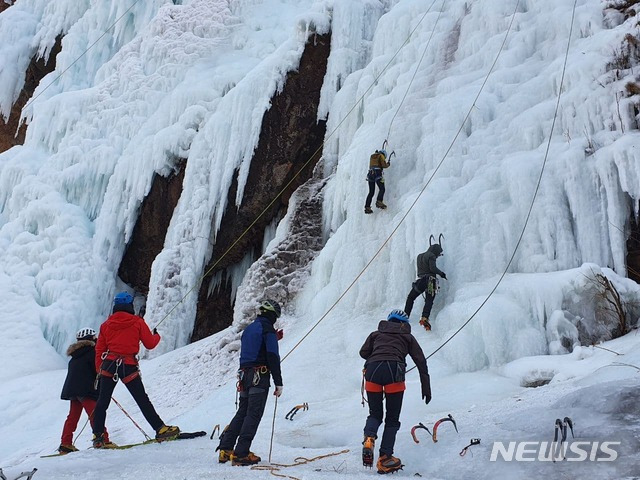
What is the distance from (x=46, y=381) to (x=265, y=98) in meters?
7.13

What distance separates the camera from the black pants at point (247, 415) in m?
4.79

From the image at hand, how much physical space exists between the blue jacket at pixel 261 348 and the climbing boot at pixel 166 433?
1.55 m

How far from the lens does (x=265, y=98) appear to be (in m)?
13.6

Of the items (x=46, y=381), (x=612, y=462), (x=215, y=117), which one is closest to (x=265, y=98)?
(x=215, y=117)

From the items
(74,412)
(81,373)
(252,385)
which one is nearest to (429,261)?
(252,385)

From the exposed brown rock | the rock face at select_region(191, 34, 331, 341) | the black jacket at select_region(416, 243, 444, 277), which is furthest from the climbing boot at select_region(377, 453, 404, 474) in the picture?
the exposed brown rock

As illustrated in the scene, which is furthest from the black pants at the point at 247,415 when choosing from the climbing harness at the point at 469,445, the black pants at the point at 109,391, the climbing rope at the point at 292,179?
the climbing rope at the point at 292,179

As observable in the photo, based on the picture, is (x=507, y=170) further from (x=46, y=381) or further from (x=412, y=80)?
(x=46, y=381)

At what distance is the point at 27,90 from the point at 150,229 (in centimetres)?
928

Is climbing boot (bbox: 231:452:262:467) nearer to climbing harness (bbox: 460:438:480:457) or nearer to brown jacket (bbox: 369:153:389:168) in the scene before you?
climbing harness (bbox: 460:438:480:457)

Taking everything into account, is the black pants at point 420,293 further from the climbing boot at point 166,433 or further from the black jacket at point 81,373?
the black jacket at point 81,373

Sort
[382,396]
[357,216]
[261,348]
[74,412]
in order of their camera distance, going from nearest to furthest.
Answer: [382,396], [261,348], [74,412], [357,216]

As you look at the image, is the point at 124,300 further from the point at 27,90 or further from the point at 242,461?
the point at 27,90

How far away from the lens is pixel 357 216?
32.0 feet
